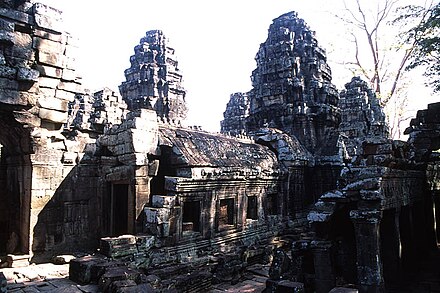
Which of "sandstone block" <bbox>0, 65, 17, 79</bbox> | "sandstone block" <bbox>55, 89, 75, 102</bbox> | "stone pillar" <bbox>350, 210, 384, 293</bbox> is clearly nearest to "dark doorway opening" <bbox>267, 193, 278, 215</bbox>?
"stone pillar" <bbox>350, 210, 384, 293</bbox>

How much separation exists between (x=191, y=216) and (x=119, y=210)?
2125 mm

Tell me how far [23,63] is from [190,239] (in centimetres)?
600

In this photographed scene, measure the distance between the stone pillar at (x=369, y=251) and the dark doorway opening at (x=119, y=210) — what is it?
6259 mm

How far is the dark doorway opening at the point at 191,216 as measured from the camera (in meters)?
9.35

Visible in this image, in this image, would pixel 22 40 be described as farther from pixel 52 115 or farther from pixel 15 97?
pixel 52 115

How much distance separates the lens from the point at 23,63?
25.4 ft

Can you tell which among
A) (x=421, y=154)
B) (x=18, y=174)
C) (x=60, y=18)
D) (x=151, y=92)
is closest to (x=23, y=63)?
(x=60, y=18)

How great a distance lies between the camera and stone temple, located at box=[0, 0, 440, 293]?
23.1 ft

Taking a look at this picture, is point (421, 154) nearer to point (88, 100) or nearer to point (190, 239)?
point (190, 239)

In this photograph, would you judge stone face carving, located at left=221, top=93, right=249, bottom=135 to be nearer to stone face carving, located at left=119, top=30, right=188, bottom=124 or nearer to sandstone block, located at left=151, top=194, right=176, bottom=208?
stone face carving, located at left=119, top=30, right=188, bottom=124

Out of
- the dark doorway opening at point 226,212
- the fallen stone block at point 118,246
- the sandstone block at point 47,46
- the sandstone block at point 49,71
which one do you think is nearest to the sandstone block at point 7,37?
the sandstone block at point 47,46

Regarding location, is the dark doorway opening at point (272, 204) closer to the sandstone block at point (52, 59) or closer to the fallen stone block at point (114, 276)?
the fallen stone block at point (114, 276)

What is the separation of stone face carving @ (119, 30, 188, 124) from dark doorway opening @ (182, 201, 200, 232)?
14.0m

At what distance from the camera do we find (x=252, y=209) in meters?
12.0
